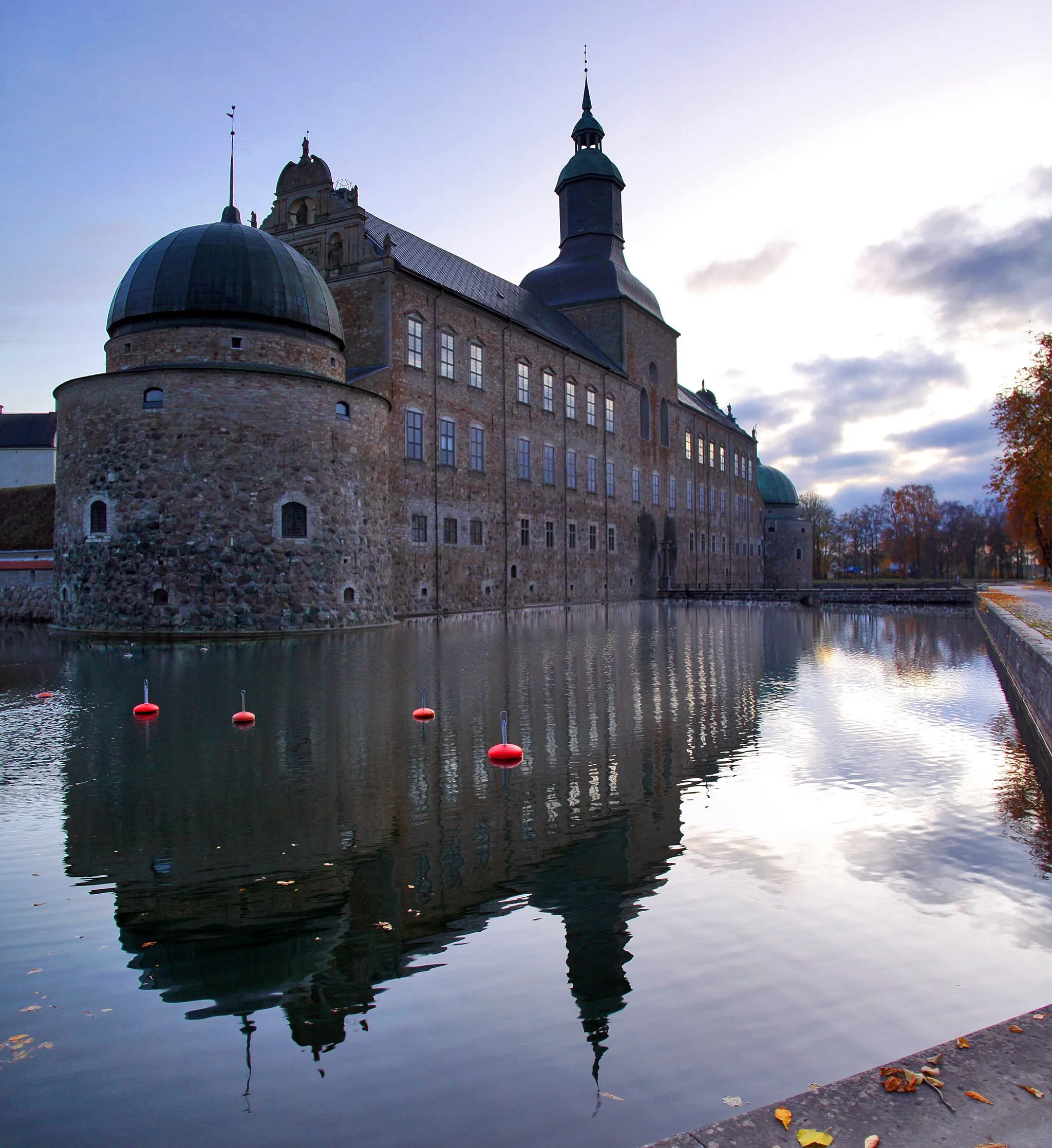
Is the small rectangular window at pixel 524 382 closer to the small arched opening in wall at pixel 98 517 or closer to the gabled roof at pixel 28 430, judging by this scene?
the small arched opening in wall at pixel 98 517

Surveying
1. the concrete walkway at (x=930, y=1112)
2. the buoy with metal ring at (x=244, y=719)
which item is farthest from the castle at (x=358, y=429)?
the concrete walkway at (x=930, y=1112)

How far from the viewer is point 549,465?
42219 mm

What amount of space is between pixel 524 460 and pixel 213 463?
19.1 meters

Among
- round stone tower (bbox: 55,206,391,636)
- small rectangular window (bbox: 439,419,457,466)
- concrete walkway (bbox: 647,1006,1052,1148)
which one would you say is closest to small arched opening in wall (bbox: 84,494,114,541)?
round stone tower (bbox: 55,206,391,636)

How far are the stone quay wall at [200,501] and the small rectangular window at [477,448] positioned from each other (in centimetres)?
1168

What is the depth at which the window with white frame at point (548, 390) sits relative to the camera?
41.8 meters

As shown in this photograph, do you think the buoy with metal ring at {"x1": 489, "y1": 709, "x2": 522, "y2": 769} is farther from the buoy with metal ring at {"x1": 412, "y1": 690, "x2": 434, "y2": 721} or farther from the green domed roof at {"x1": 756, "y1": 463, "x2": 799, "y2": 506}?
the green domed roof at {"x1": 756, "y1": 463, "x2": 799, "y2": 506}

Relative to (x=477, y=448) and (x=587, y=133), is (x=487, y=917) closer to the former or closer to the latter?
(x=477, y=448)

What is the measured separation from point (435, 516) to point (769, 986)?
30.2m

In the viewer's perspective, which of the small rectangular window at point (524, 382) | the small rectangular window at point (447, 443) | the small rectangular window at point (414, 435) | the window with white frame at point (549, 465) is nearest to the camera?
the small rectangular window at point (414, 435)

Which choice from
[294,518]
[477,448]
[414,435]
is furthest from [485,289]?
[294,518]

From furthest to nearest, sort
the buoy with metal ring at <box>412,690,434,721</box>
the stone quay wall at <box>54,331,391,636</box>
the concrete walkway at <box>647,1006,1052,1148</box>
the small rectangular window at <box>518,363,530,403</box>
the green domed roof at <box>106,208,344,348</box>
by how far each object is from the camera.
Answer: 1. the small rectangular window at <box>518,363,530,403</box>
2. the green domed roof at <box>106,208,344,348</box>
3. the stone quay wall at <box>54,331,391,636</box>
4. the buoy with metal ring at <box>412,690,434,721</box>
5. the concrete walkway at <box>647,1006,1052,1148</box>

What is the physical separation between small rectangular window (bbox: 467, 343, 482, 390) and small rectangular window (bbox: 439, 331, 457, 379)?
1.08 meters

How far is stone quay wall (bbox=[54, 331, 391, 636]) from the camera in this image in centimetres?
2283
